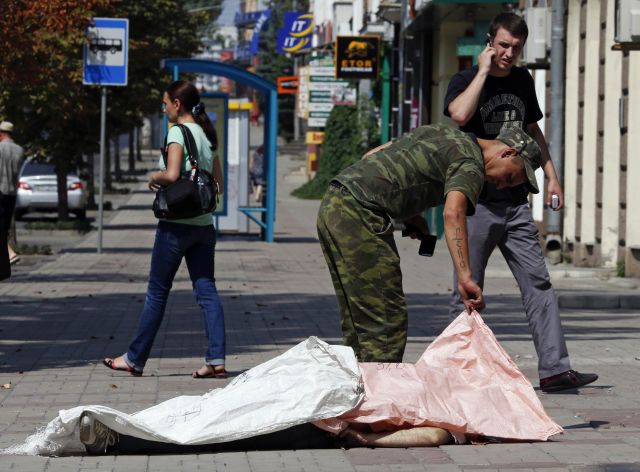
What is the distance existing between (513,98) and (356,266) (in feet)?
6.24

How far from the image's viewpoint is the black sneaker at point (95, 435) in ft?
22.2

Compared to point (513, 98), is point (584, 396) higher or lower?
lower

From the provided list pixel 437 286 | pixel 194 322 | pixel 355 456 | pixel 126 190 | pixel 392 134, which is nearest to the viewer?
pixel 355 456

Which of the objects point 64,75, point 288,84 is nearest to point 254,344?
point 64,75

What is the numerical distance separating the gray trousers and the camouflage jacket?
140 centimetres

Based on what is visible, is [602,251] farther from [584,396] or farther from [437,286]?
[584,396]

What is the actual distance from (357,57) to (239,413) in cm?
3472

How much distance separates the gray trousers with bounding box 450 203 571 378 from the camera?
859 centimetres

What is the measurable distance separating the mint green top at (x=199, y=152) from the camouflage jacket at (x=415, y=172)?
8.47ft

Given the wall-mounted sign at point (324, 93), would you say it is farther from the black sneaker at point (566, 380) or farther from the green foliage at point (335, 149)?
the black sneaker at point (566, 380)

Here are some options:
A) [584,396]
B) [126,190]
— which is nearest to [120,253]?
[584,396]

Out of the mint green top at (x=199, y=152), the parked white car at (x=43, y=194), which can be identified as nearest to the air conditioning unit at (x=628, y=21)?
the mint green top at (x=199, y=152)

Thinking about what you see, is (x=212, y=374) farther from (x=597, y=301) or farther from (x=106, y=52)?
(x=106, y=52)

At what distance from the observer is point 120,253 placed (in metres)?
24.8
